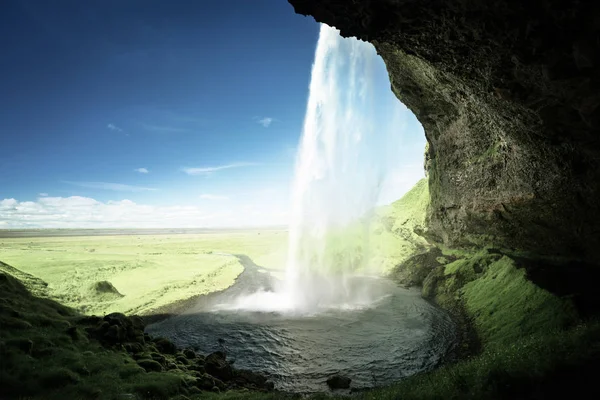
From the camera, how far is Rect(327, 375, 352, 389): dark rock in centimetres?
2186

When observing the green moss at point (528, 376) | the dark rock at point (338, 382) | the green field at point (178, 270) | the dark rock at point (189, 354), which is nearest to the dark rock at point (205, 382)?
the dark rock at point (189, 354)

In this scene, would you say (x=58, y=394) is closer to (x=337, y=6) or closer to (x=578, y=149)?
(x=337, y=6)

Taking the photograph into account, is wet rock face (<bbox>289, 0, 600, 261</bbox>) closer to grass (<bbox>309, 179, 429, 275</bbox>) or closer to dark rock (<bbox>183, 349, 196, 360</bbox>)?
dark rock (<bbox>183, 349, 196, 360</bbox>)

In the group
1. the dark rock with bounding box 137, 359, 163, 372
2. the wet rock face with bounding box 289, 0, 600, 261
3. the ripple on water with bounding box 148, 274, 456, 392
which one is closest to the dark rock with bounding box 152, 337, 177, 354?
the ripple on water with bounding box 148, 274, 456, 392

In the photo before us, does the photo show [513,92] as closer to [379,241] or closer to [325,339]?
[325,339]

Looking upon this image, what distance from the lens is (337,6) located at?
14828 millimetres

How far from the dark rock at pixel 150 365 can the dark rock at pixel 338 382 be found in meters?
12.4

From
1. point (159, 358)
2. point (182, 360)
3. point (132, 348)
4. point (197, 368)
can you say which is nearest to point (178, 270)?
point (132, 348)

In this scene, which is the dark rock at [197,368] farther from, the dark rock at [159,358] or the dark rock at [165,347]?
the dark rock at [165,347]

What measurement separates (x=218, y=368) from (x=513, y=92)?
88.5 ft

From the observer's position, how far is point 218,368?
930 inches

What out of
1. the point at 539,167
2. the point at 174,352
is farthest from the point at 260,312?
the point at 539,167

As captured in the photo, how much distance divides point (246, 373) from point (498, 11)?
2757cm

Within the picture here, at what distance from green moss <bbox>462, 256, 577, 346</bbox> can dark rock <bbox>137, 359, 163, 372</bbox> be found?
84.7 feet
